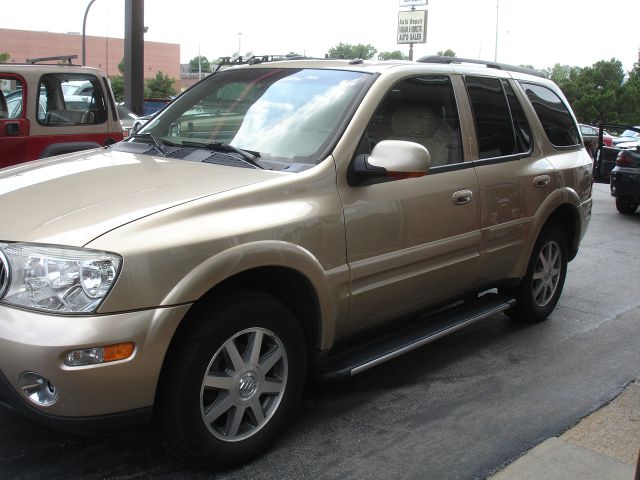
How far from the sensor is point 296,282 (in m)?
3.29

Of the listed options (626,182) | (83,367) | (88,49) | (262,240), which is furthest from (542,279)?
(88,49)

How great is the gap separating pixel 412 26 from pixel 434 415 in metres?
17.0

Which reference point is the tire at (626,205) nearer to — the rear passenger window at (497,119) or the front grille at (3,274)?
the rear passenger window at (497,119)

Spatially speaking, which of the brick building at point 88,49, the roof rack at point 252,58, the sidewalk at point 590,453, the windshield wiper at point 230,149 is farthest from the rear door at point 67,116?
the brick building at point 88,49

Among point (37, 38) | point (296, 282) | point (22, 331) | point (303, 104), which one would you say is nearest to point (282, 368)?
point (296, 282)

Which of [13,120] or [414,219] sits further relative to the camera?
[13,120]

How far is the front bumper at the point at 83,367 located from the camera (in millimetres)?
2516

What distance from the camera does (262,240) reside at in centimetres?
301

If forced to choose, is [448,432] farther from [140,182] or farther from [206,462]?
[140,182]

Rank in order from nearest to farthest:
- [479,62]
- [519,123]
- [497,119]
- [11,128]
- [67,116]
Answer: [497,119], [519,123], [479,62], [11,128], [67,116]

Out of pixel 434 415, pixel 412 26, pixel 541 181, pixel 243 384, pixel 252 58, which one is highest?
pixel 412 26

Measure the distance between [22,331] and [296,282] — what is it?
1.22 metres

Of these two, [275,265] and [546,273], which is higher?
[275,265]

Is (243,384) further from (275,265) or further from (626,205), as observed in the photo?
(626,205)
